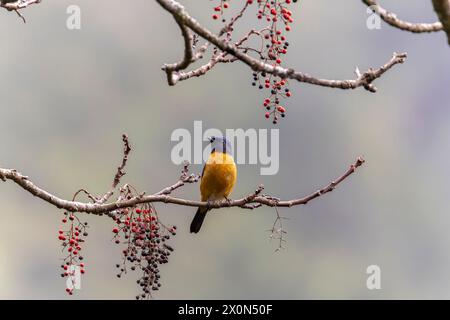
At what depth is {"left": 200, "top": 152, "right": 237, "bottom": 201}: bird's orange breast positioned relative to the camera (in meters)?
9.14

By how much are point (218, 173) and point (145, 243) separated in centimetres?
229

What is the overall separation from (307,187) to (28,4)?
53852 mm

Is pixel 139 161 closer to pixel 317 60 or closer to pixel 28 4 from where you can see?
pixel 317 60

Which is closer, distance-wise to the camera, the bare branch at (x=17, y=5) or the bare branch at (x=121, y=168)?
the bare branch at (x=121, y=168)

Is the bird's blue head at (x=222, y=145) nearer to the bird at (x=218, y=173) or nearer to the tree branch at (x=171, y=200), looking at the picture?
the bird at (x=218, y=173)

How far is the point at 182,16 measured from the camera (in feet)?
17.6

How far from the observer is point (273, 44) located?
21.1 feet

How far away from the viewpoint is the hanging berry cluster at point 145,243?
22.7ft

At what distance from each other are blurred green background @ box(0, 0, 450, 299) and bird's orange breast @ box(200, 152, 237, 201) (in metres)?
46.2

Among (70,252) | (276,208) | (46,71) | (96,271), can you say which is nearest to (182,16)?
(276,208)

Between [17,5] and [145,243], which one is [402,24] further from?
[17,5]

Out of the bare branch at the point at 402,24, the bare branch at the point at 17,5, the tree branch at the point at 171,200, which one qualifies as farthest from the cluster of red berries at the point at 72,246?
the bare branch at the point at 402,24

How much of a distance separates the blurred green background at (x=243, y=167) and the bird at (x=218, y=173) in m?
46.0

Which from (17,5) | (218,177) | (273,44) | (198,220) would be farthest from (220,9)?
(198,220)
